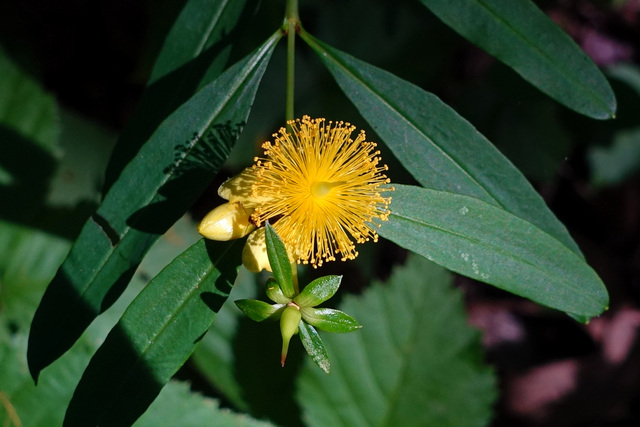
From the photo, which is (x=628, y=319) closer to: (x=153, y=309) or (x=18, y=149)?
(x=153, y=309)

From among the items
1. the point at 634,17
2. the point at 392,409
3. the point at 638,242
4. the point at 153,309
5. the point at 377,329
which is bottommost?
the point at 392,409

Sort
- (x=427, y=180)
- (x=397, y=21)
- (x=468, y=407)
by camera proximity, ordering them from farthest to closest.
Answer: (x=397, y=21)
(x=468, y=407)
(x=427, y=180)

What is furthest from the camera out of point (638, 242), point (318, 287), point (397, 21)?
point (638, 242)

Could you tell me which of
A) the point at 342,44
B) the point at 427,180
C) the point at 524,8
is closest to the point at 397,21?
the point at 342,44

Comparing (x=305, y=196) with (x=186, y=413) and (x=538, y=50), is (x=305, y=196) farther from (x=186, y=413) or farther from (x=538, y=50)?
(x=186, y=413)

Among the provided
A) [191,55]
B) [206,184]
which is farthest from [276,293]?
[191,55]

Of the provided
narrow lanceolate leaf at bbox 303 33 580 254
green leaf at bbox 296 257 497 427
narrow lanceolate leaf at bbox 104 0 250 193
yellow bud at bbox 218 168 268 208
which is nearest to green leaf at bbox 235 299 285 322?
yellow bud at bbox 218 168 268 208

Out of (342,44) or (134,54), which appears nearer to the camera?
(342,44)

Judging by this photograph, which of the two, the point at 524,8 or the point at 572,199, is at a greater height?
the point at 524,8
